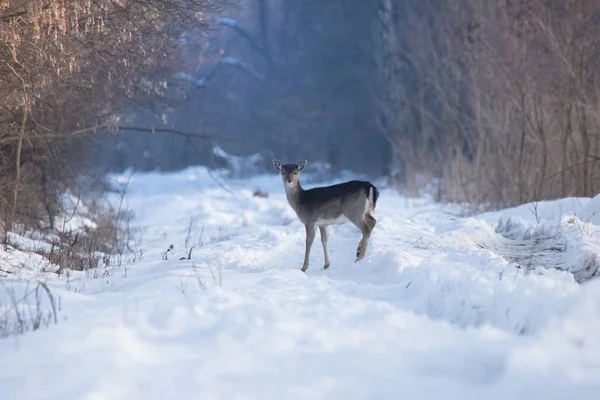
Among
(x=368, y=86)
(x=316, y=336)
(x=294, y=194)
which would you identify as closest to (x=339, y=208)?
(x=294, y=194)

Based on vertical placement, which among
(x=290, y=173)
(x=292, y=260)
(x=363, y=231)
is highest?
(x=290, y=173)

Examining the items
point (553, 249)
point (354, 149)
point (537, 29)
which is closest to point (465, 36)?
point (537, 29)

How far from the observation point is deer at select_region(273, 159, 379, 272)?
31.1 feet

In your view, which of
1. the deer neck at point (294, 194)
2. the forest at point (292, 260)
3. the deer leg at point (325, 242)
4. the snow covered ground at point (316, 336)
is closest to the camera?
the snow covered ground at point (316, 336)

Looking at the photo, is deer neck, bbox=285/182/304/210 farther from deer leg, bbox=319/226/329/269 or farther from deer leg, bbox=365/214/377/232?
deer leg, bbox=365/214/377/232

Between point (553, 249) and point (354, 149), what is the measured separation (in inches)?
1583

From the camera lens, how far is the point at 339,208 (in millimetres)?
9602

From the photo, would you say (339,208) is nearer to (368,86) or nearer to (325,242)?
(325,242)

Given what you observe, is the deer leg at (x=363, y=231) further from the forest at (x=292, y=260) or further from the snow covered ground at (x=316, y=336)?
the snow covered ground at (x=316, y=336)

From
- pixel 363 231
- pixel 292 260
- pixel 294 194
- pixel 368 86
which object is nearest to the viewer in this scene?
pixel 363 231

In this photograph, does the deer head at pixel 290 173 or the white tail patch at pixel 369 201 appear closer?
the white tail patch at pixel 369 201

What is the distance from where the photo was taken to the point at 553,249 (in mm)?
9953

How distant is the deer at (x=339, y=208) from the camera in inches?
374

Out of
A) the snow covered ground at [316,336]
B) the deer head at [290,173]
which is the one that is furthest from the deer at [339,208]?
the snow covered ground at [316,336]
